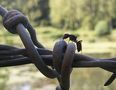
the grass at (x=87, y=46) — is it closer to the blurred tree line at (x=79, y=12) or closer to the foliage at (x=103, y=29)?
the foliage at (x=103, y=29)

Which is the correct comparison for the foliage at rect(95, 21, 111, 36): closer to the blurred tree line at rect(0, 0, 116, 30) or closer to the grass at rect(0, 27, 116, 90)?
the grass at rect(0, 27, 116, 90)

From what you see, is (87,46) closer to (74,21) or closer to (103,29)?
(103,29)

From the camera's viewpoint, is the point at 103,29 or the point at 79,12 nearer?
the point at 103,29

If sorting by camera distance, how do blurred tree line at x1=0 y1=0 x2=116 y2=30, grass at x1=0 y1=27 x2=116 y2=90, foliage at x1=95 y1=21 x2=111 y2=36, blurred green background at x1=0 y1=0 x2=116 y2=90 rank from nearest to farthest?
grass at x1=0 y1=27 x2=116 y2=90 → blurred green background at x1=0 y1=0 x2=116 y2=90 → foliage at x1=95 y1=21 x2=111 y2=36 → blurred tree line at x1=0 y1=0 x2=116 y2=30

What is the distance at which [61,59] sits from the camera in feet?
2.10

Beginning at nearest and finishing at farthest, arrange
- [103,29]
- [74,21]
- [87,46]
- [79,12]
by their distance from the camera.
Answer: [87,46]
[103,29]
[79,12]
[74,21]

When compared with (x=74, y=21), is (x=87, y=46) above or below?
above

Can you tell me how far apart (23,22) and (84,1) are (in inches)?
1227

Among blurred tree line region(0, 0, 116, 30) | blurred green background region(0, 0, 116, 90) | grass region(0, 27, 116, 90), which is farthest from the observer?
blurred tree line region(0, 0, 116, 30)

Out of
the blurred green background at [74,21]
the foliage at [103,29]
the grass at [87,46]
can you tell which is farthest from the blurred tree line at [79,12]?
the foliage at [103,29]

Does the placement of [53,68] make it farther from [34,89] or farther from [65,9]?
[65,9]

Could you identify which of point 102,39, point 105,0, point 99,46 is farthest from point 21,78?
point 105,0

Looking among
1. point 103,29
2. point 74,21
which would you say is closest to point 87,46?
point 103,29

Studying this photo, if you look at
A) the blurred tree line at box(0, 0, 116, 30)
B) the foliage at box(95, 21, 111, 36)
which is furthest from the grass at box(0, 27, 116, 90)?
the blurred tree line at box(0, 0, 116, 30)
